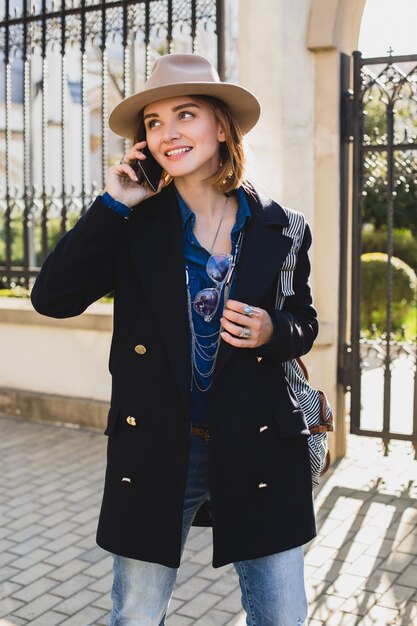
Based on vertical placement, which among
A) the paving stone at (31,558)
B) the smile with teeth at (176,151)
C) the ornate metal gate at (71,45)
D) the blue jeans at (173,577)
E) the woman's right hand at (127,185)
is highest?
the ornate metal gate at (71,45)

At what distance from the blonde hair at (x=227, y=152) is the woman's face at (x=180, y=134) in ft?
0.13

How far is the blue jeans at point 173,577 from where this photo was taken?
7.59ft

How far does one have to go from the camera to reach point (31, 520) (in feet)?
16.3

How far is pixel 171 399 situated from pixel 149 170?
0.63 m

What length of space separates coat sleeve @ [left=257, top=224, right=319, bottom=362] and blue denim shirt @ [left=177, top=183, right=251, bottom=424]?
0.46 feet

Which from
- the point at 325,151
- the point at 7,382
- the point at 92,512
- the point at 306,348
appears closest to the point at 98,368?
the point at 7,382

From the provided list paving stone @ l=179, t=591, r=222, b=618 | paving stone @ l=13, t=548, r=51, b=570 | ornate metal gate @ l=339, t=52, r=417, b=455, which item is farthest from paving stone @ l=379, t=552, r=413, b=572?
paving stone @ l=13, t=548, r=51, b=570

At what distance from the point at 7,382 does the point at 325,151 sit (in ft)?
11.0

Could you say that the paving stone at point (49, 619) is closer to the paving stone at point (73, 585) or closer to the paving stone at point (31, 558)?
the paving stone at point (73, 585)

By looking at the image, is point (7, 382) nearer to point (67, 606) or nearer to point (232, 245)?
point (67, 606)

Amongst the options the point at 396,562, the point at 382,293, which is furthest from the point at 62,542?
the point at 382,293

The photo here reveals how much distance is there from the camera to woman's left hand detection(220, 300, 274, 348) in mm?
2244

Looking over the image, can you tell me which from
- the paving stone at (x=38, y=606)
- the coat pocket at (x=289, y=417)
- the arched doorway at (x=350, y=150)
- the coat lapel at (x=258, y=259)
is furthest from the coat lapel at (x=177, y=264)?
the arched doorway at (x=350, y=150)

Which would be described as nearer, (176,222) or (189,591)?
(176,222)
